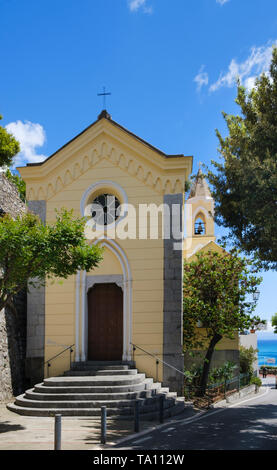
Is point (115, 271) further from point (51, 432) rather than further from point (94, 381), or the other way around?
point (51, 432)

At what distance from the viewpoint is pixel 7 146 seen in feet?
93.2

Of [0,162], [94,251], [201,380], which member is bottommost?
[201,380]

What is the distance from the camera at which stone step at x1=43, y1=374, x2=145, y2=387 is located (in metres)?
14.8

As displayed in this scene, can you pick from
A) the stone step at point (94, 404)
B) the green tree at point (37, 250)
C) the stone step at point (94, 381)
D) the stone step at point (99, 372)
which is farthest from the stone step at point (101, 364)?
the green tree at point (37, 250)

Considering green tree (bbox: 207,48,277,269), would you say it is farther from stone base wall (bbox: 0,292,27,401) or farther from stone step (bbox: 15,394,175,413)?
stone base wall (bbox: 0,292,27,401)

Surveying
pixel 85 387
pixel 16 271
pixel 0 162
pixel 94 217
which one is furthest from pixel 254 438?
pixel 0 162

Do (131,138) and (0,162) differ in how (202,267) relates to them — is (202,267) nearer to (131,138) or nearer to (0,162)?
(131,138)

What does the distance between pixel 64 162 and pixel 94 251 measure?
652 centimetres

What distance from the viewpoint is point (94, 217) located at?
18.0 m

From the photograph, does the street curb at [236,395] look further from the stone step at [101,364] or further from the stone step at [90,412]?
the stone step at [90,412]

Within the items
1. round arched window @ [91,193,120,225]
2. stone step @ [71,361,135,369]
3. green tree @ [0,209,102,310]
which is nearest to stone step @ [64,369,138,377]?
stone step @ [71,361,135,369]

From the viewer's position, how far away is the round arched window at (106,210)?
18.0 m

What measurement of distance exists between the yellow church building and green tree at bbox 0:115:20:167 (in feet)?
36.2

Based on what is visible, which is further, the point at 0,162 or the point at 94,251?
the point at 0,162
